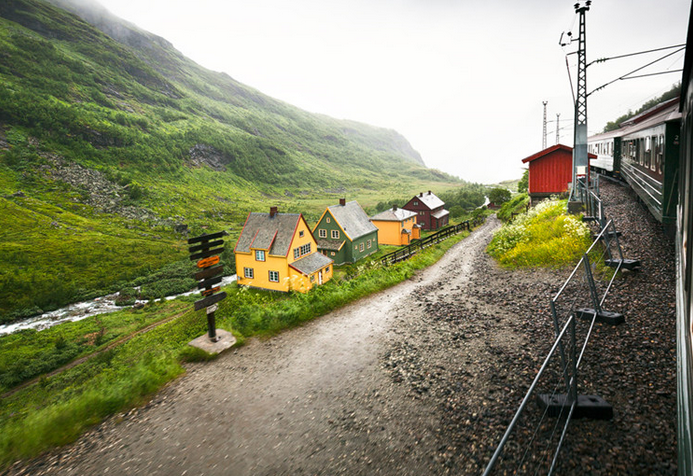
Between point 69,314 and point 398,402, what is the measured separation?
159ft

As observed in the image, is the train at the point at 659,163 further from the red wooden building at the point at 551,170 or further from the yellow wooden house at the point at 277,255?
the yellow wooden house at the point at 277,255

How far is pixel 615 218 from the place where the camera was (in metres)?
13.4

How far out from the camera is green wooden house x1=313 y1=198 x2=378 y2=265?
40.2 m

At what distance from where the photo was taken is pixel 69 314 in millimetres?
38969

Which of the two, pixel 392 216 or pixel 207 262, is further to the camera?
pixel 392 216

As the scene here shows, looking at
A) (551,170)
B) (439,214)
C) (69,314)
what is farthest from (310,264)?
(439,214)

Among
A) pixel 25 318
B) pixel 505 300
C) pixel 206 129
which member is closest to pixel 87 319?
pixel 25 318

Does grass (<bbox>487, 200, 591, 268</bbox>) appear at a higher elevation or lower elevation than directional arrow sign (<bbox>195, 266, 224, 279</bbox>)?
lower

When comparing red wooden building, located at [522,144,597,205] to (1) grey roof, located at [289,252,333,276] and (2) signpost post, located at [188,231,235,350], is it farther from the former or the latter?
(2) signpost post, located at [188,231,235,350]

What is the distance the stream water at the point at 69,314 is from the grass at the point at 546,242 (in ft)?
129

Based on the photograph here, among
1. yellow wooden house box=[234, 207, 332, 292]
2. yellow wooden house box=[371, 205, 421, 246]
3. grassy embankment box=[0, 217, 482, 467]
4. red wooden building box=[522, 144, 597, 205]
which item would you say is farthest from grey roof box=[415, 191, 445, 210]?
red wooden building box=[522, 144, 597, 205]

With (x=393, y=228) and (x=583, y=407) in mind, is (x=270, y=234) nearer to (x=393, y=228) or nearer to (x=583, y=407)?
(x=393, y=228)

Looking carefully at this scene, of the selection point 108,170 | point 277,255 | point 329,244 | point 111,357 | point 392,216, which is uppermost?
point 108,170

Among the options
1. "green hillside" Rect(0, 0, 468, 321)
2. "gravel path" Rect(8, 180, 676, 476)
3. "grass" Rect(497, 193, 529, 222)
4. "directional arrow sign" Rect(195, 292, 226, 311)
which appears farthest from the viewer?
"green hillside" Rect(0, 0, 468, 321)
